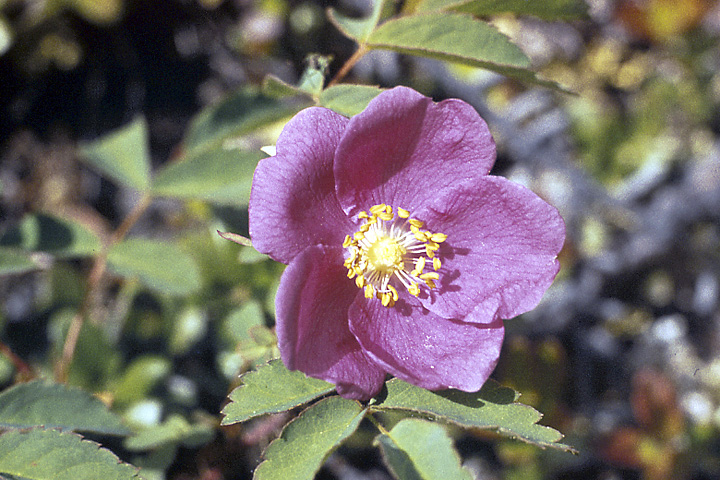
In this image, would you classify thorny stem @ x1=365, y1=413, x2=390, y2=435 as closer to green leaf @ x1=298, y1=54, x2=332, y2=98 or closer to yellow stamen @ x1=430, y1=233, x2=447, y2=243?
yellow stamen @ x1=430, y1=233, x2=447, y2=243

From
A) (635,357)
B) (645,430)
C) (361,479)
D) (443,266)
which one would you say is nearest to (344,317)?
(443,266)

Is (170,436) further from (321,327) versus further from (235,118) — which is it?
(235,118)

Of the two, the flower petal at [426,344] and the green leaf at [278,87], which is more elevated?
the green leaf at [278,87]

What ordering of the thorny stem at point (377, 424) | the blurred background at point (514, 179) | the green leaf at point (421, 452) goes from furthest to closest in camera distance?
the blurred background at point (514, 179)
the thorny stem at point (377, 424)
the green leaf at point (421, 452)

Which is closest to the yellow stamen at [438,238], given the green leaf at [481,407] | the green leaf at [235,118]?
the green leaf at [481,407]

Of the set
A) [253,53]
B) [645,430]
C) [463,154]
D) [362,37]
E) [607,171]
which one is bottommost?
[645,430]

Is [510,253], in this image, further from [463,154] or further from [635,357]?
[635,357]

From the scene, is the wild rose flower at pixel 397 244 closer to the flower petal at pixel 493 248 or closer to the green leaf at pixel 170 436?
the flower petal at pixel 493 248
